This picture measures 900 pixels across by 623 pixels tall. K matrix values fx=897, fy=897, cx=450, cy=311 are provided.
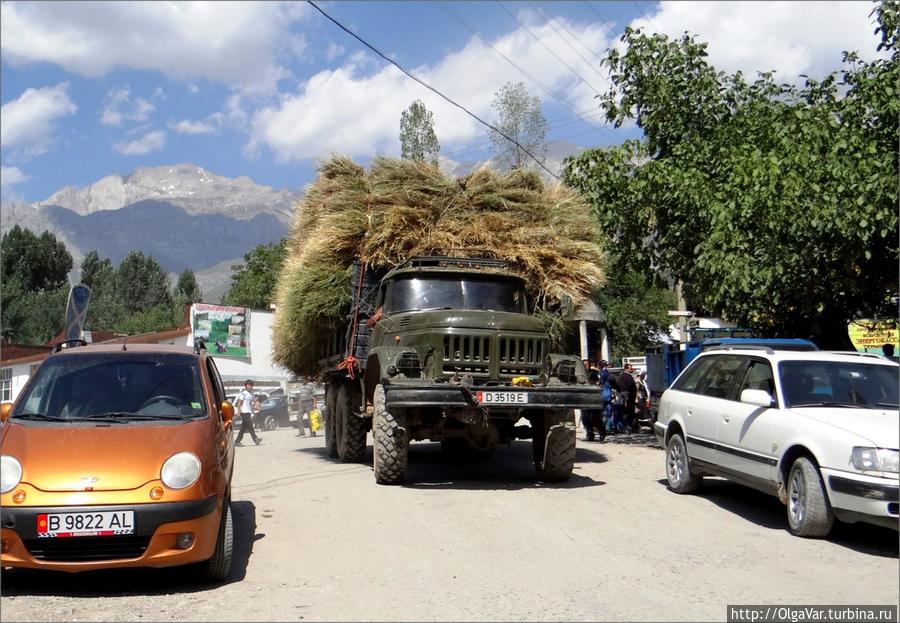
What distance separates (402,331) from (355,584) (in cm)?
526

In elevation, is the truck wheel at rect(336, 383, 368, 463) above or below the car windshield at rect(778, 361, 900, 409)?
below

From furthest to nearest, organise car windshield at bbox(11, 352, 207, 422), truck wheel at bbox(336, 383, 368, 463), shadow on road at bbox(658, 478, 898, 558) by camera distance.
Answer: truck wheel at bbox(336, 383, 368, 463), shadow on road at bbox(658, 478, 898, 558), car windshield at bbox(11, 352, 207, 422)

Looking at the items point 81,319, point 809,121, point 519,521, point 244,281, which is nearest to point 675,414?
point 519,521

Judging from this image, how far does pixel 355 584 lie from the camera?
6113 millimetres

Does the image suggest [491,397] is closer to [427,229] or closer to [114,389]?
[427,229]

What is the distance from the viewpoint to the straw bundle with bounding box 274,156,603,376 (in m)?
12.2

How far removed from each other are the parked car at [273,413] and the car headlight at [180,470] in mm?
24868

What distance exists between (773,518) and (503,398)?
9.98ft

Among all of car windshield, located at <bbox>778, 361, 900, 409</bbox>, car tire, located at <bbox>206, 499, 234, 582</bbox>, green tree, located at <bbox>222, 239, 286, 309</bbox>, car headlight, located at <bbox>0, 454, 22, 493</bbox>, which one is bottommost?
car tire, located at <bbox>206, 499, 234, 582</bbox>

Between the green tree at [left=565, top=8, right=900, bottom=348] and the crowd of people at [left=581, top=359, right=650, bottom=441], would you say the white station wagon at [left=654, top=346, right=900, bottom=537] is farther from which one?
the crowd of people at [left=581, top=359, right=650, bottom=441]

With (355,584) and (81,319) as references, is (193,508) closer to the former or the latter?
(355,584)

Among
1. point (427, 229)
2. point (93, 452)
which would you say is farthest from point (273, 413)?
point (93, 452)

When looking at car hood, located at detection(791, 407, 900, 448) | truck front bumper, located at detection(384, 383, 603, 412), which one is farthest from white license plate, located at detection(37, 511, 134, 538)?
car hood, located at detection(791, 407, 900, 448)

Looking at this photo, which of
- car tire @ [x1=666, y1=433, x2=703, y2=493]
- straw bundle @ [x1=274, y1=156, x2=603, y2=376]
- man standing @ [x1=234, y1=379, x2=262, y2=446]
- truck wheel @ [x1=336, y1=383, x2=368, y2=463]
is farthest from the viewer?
man standing @ [x1=234, y1=379, x2=262, y2=446]
